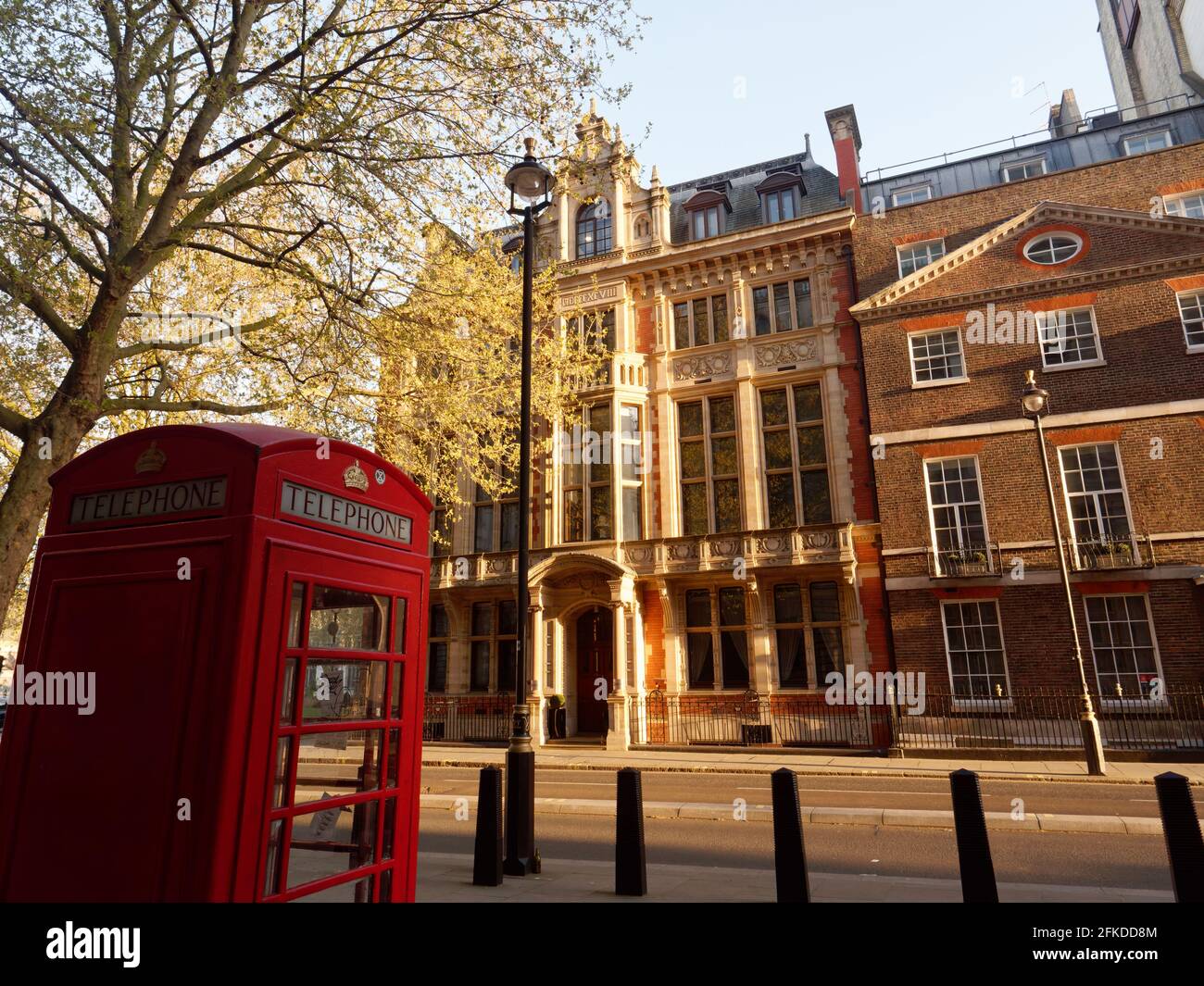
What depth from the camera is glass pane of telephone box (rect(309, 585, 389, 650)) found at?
3.47 metres

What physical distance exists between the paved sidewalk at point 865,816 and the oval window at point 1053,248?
15.9 metres

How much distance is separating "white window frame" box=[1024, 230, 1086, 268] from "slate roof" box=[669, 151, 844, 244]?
576cm

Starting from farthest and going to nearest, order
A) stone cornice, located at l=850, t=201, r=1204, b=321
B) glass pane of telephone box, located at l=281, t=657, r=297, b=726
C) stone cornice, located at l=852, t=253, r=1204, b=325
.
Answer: stone cornice, located at l=850, t=201, r=1204, b=321
stone cornice, located at l=852, t=253, r=1204, b=325
glass pane of telephone box, located at l=281, t=657, r=297, b=726

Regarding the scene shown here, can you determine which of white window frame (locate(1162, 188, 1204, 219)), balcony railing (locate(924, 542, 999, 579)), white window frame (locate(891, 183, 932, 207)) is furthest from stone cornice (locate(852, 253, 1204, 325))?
balcony railing (locate(924, 542, 999, 579))

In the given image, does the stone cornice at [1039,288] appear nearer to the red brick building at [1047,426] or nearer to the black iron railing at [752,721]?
the red brick building at [1047,426]

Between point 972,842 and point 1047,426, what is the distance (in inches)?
A: 665

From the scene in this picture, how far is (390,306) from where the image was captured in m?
11.5

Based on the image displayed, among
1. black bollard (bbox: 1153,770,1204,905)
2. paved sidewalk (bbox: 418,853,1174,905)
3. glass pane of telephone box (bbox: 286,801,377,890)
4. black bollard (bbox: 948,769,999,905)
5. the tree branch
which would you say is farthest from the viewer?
the tree branch

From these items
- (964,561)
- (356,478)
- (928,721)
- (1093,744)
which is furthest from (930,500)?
(356,478)

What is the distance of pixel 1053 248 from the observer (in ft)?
65.4

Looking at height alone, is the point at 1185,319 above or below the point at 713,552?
above

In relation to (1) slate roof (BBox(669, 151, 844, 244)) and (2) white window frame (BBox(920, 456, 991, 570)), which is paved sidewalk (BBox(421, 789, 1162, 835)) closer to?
(2) white window frame (BBox(920, 456, 991, 570))

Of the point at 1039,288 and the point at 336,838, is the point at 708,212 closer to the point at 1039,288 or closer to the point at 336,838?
the point at 1039,288
